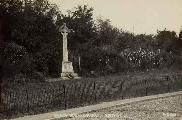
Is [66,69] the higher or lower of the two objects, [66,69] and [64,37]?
the lower

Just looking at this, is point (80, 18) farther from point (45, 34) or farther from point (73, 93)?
point (73, 93)

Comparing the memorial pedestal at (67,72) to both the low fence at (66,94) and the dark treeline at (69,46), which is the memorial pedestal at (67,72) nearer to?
the dark treeline at (69,46)

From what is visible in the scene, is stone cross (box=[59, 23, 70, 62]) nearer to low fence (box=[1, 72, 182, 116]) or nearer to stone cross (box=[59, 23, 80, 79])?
stone cross (box=[59, 23, 80, 79])

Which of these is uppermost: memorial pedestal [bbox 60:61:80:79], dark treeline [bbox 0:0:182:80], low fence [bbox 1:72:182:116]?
dark treeline [bbox 0:0:182:80]

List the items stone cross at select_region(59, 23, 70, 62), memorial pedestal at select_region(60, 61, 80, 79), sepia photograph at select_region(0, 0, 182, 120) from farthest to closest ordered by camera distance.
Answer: stone cross at select_region(59, 23, 70, 62) → memorial pedestal at select_region(60, 61, 80, 79) → sepia photograph at select_region(0, 0, 182, 120)

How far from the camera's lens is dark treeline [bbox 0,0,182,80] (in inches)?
955

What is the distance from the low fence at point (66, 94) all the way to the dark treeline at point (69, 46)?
151cm

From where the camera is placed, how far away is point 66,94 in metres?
17.1

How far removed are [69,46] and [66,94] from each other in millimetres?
18005

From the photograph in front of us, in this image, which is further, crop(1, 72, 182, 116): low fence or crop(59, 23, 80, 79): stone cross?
crop(59, 23, 80, 79): stone cross

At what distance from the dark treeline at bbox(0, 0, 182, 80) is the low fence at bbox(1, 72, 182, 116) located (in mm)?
1507

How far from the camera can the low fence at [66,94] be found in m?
15.2

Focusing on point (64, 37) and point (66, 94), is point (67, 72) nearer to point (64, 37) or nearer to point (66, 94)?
point (64, 37)

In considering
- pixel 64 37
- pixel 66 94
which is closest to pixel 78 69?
pixel 64 37
